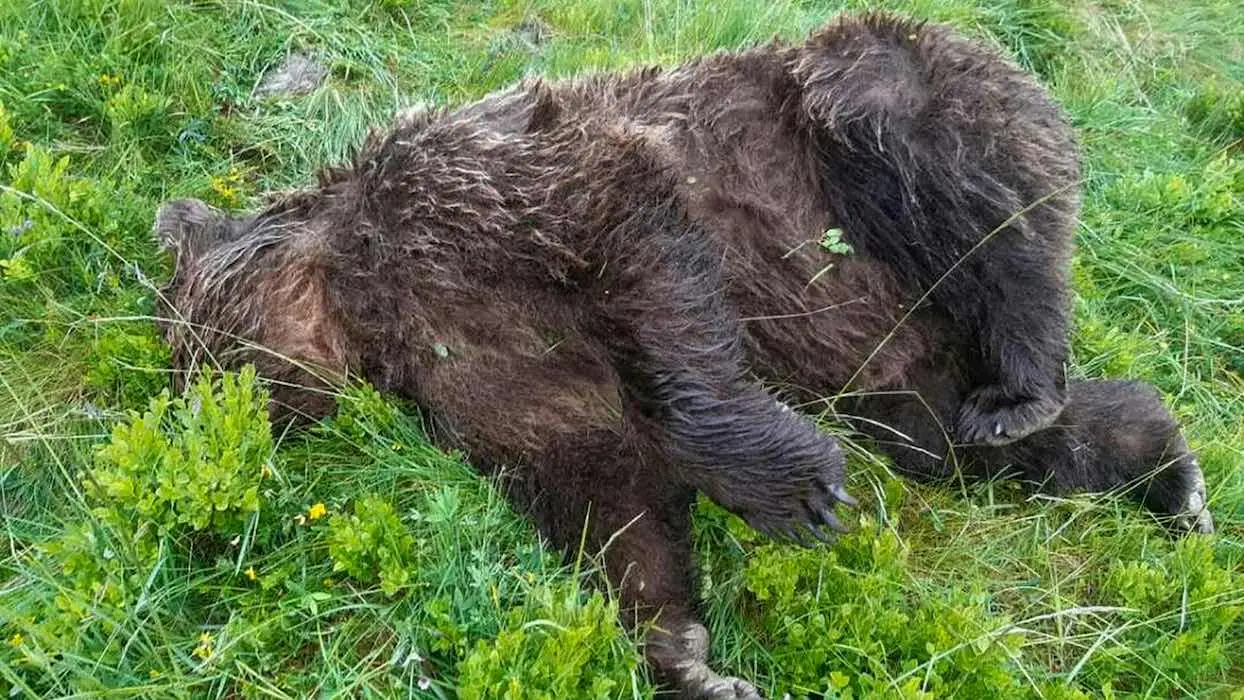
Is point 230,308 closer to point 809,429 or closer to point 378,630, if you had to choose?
point 378,630

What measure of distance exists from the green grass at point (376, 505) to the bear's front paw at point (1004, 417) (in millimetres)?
223

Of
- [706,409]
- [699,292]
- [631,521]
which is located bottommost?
[631,521]

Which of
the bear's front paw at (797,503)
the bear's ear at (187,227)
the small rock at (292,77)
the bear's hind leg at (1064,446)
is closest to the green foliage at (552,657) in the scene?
the bear's front paw at (797,503)

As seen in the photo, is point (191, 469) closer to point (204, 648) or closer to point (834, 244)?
point (204, 648)

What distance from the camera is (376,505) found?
2.60 meters

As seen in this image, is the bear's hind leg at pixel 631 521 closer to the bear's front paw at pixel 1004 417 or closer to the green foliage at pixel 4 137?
the bear's front paw at pixel 1004 417

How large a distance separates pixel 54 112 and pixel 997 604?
4.23m

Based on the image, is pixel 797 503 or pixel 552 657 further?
pixel 797 503

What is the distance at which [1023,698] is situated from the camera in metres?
2.48

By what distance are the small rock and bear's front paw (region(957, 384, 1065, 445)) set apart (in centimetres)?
339

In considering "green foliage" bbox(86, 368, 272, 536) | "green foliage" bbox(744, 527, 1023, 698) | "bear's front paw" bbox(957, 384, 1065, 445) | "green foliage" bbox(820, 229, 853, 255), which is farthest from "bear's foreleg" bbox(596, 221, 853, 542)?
"green foliage" bbox(86, 368, 272, 536)

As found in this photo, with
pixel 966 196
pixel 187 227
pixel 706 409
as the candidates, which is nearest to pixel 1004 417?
pixel 966 196

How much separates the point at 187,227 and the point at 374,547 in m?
1.61

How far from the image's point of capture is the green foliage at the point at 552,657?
2.20 meters
